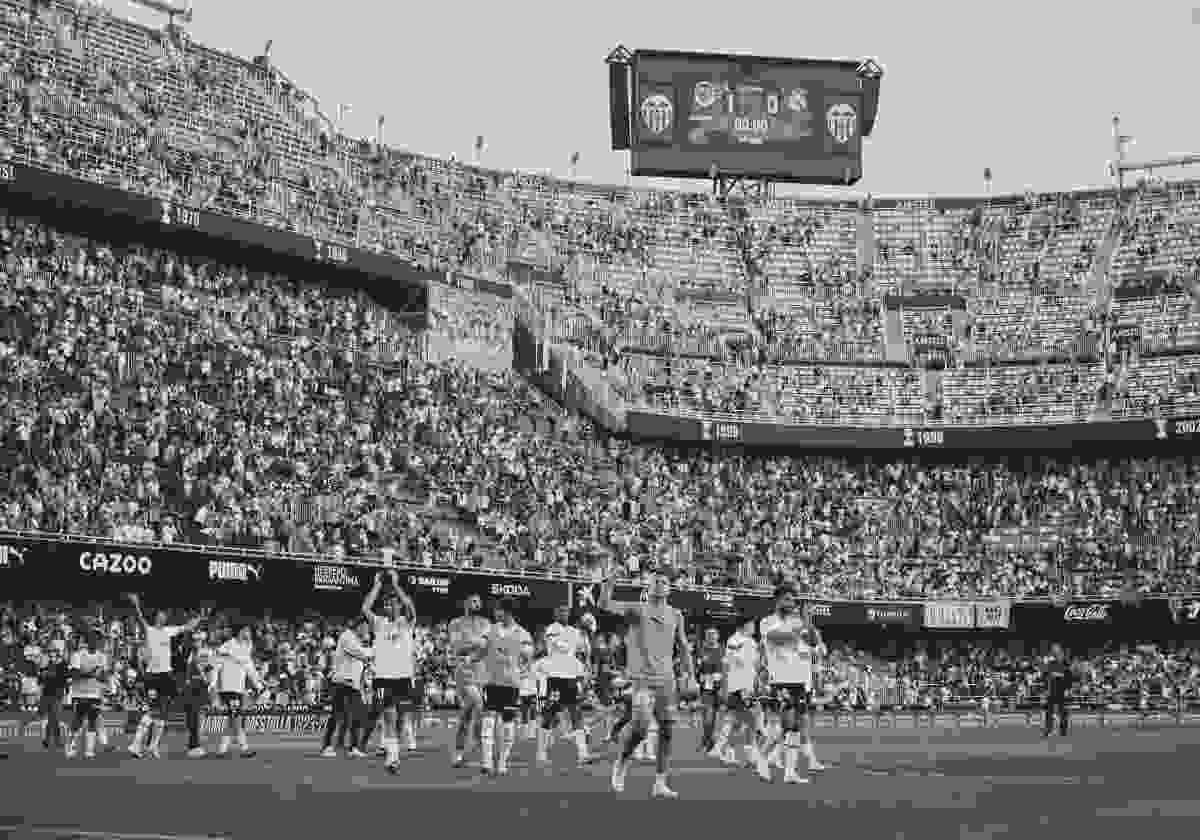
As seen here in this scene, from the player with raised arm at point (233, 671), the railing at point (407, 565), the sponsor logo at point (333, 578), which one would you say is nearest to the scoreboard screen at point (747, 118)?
the railing at point (407, 565)

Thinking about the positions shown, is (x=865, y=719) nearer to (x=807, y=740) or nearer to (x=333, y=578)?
(x=333, y=578)

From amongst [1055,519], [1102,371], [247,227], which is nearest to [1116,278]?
[1102,371]

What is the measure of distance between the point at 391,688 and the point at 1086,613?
42.2 metres

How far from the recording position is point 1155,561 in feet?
203

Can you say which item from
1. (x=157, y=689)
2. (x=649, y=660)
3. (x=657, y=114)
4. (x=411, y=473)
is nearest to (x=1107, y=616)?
(x=411, y=473)

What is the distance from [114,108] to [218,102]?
6120 millimetres

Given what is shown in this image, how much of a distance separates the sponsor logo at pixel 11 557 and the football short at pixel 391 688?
58.4 ft

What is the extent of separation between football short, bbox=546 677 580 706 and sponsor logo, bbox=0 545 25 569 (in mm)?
16330

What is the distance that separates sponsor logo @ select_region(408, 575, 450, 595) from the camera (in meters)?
49.0

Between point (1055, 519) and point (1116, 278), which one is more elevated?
point (1116, 278)

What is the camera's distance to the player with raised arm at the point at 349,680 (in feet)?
85.6

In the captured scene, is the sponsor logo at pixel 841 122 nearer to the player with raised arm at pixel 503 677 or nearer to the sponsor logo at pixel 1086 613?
the sponsor logo at pixel 1086 613

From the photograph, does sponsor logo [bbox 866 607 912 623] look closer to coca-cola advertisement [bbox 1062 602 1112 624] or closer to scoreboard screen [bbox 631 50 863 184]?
coca-cola advertisement [bbox 1062 602 1112 624]

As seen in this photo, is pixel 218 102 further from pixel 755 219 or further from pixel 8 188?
pixel 755 219
